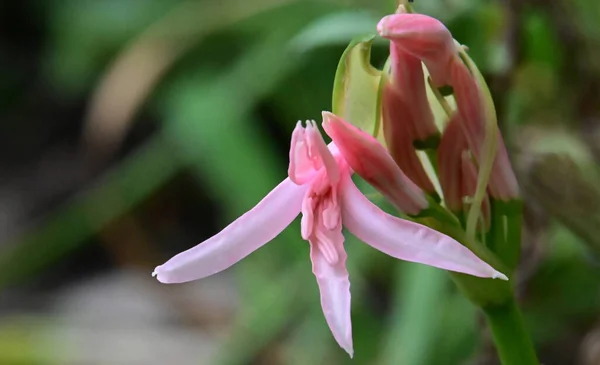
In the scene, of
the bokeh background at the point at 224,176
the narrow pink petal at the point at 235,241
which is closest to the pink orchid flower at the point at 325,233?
the narrow pink petal at the point at 235,241

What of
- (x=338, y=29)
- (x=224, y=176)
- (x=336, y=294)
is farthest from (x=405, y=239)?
(x=224, y=176)

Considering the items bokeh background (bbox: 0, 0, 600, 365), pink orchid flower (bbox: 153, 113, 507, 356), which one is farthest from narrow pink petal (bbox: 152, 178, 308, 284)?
bokeh background (bbox: 0, 0, 600, 365)

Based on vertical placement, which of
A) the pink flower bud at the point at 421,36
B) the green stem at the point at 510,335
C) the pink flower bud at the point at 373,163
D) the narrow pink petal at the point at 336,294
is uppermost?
the pink flower bud at the point at 421,36

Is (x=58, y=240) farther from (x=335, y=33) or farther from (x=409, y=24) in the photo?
(x=409, y=24)

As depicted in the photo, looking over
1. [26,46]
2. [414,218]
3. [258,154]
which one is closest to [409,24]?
[414,218]

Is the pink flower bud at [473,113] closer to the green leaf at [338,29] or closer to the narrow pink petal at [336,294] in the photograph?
the narrow pink petal at [336,294]

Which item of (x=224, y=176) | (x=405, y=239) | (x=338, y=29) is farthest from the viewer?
(x=224, y=176)

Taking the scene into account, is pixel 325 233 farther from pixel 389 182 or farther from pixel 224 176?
pixel 224 176
